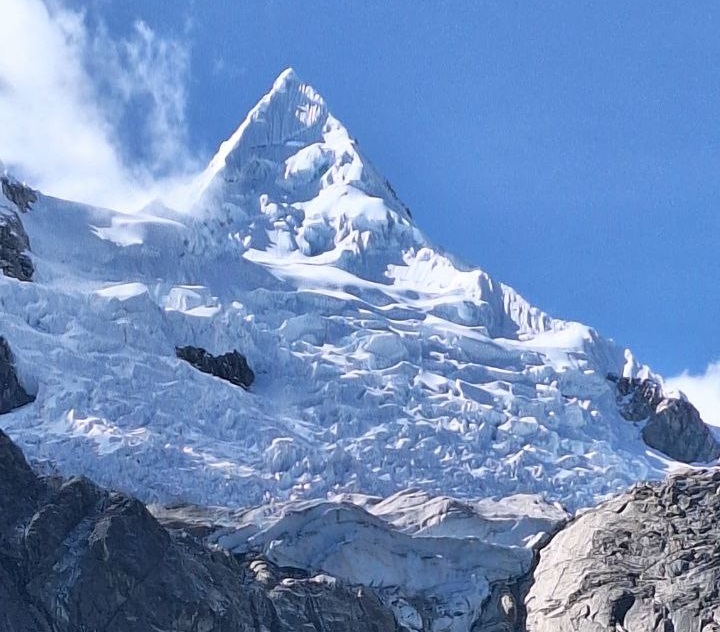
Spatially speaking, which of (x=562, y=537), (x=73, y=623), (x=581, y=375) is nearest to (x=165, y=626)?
(x=73, y=623)

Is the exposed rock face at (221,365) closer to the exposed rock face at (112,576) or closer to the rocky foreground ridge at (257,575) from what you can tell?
the rocky foreground ridge at (257,575)

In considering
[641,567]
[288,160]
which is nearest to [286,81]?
[288,160]

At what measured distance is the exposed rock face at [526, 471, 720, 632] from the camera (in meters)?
75.8

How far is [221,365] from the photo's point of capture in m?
105

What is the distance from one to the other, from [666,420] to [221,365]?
2739 cm

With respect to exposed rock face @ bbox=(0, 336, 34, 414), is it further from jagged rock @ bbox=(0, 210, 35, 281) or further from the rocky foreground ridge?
the rocky foreground ridge

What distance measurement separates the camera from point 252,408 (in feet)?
328

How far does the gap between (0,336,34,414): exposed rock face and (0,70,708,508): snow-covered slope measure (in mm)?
716

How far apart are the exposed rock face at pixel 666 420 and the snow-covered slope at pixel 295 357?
128 cm

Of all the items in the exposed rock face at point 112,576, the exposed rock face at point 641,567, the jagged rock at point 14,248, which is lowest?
the exposed rock face at point 112,576

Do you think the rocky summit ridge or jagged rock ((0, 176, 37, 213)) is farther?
jagged rock ((0, 176, 37, 213))

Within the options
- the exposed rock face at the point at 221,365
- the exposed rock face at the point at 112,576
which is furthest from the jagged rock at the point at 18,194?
the exposed rock face at the point at 112,576

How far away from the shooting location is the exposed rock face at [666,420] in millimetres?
114562

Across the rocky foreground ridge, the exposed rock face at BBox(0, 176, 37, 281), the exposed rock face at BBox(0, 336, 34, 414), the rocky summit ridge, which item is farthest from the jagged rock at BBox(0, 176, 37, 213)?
the rocky foreground ridge
